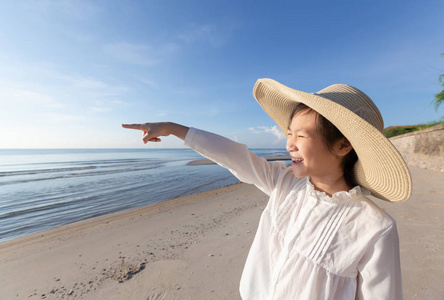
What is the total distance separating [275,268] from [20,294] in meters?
3.26

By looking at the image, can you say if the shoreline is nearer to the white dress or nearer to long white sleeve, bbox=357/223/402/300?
the white dress

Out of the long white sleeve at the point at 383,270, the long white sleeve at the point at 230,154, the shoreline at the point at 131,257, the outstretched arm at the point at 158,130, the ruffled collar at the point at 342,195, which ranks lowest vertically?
the shoreline at the point at 131,257

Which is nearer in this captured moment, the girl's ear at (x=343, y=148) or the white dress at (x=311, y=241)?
the white dress at (x=311, y=241)

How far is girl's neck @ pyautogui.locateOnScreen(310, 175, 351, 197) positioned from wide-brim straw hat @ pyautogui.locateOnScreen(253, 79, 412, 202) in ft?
0.29

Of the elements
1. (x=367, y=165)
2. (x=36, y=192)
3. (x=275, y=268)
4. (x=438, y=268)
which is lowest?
(x=36, y=192)

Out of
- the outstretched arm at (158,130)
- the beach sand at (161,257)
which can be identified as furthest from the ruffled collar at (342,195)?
the beach sand at (161,257)

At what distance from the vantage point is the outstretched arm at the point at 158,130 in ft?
3.63

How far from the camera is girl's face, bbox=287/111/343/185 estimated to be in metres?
1.03

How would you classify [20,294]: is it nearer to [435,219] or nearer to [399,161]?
[399,161]

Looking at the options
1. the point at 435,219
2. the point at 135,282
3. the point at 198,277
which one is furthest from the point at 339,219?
the point at 435,219

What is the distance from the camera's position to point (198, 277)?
2.44 metres

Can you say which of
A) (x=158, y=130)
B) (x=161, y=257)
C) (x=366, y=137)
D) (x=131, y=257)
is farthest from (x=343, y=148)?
(x=131, y=257)

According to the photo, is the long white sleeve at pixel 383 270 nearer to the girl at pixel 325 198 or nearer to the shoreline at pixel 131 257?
the girl at pixel 325 198

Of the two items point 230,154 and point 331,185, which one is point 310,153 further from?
point 230,154
